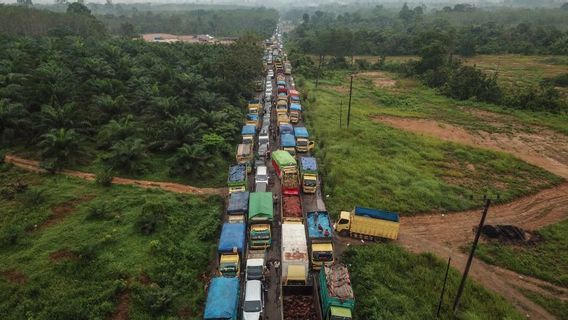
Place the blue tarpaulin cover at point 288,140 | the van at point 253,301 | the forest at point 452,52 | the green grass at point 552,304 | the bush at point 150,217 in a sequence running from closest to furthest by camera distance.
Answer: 1. the van at point 253,301
2. the green grass at point 552,304
3. the bush at point 150,217
4. the blue tarpaulin cover at point 288,140
5. the forest at point 452,52

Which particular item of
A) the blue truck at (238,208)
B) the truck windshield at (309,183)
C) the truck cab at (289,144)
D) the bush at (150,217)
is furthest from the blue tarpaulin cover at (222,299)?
the truck cab at (289,144)

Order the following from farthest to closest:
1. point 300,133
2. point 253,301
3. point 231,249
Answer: point 300,133 → point 231,249 → point 253,301

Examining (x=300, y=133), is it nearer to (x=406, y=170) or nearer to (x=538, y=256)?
(x=406, y=170)

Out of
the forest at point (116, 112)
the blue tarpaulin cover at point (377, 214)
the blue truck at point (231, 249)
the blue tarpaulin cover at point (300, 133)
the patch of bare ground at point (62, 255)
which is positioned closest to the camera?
the blue truck at point (231, 249)

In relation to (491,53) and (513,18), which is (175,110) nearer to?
(491,53)

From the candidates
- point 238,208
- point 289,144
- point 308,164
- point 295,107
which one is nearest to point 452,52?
point 295,107

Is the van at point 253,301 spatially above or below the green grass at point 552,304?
above

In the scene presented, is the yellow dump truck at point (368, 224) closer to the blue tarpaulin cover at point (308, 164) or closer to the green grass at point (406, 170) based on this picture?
the green grass at point (406, 170)
